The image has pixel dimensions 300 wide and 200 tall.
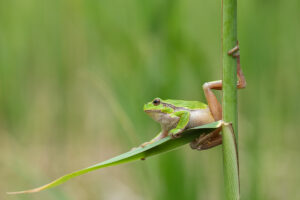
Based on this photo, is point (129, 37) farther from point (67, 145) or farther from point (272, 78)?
point (67, 145)

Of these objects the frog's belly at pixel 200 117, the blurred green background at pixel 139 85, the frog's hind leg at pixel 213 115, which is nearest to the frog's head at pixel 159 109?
the frog's belly at pixel 200 117

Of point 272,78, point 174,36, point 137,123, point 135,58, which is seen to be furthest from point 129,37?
point 272,78

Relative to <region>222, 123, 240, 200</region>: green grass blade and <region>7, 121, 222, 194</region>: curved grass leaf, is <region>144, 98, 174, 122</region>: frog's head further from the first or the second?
<region>222, 123, 240, 200</region>: green grass blade

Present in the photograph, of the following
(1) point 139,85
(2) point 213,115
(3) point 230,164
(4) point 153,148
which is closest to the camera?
(3) point 230,164

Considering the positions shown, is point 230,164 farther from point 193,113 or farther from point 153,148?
point 193,113

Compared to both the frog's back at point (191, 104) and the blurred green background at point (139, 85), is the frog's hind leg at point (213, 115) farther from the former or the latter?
the blurred green background at point (139, 85)

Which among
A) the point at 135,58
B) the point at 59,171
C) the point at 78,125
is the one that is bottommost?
the point at 59,171

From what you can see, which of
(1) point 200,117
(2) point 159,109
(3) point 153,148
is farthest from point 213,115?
(3) point 153,148

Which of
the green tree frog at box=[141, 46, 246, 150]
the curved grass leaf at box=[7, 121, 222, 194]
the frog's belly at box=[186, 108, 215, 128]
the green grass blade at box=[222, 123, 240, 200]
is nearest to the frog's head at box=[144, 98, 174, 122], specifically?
the green tree frog at box=[141, 46, 246, 150]
